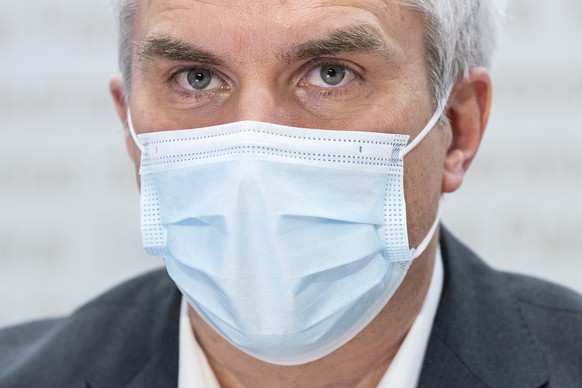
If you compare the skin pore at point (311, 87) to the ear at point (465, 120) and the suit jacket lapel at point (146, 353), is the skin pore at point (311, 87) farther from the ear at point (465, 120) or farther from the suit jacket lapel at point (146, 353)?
the suit jacket lapel at point (146, 353)

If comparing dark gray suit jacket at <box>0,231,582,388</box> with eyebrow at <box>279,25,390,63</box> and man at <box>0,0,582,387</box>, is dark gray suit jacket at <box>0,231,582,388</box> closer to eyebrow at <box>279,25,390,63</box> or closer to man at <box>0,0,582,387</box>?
man at <box>0,0,582,387</box>

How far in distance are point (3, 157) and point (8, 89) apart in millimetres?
270

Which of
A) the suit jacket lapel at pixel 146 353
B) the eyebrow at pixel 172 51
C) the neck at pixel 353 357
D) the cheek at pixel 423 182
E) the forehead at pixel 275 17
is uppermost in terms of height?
the forehead at pixel 275 17

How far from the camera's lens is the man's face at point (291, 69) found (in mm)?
1992

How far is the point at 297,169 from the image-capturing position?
6.42ft

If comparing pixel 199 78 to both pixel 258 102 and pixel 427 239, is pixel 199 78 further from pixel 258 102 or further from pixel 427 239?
pixel 427 239

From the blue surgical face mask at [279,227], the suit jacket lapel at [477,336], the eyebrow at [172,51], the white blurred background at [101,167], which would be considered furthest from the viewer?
the white blurred background at [101,167]

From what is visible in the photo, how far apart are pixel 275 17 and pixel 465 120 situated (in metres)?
0.57

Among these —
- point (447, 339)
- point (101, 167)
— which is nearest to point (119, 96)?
point (447, 339)

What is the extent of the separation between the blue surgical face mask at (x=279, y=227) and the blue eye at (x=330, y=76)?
0.12 meters

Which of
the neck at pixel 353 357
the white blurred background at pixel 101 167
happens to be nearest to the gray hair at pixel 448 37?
the neck at pixel 353 357

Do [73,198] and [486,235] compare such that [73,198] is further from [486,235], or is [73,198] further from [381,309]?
[381,309]

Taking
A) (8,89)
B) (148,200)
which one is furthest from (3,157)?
(148,200)

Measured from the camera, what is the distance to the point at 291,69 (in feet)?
6.63
